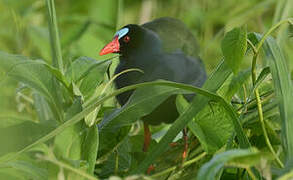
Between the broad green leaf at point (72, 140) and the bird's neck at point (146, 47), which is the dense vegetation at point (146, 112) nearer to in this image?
the broad green leaf at point (72, 140)

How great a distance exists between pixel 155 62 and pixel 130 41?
0.14 m

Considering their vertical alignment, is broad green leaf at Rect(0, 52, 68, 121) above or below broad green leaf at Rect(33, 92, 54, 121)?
above

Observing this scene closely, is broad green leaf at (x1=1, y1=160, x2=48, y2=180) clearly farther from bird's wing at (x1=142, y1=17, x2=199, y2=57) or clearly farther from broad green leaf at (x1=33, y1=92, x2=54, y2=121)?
bird's wing at (x1=142, y1=17, x2=199, y2=57)

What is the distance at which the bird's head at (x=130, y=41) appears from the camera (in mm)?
1707

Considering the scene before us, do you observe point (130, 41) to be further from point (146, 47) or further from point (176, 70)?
point (176, 70)

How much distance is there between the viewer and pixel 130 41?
1.76 meters

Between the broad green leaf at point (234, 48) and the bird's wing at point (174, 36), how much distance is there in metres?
0.75

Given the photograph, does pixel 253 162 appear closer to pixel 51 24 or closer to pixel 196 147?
pixel 196 147

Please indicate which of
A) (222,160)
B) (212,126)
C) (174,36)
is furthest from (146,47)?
(222,160)

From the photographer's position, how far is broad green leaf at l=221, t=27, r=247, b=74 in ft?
3.52

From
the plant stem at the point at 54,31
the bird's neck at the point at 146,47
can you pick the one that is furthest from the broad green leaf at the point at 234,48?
the bird's neck at the point at 146,47

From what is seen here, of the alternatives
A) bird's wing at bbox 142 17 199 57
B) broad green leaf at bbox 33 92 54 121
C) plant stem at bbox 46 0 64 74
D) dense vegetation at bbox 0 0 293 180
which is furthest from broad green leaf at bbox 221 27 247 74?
bird's wing at bbox 142 17 199 57

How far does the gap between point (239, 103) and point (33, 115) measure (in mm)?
808

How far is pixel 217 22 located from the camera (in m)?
3.30
